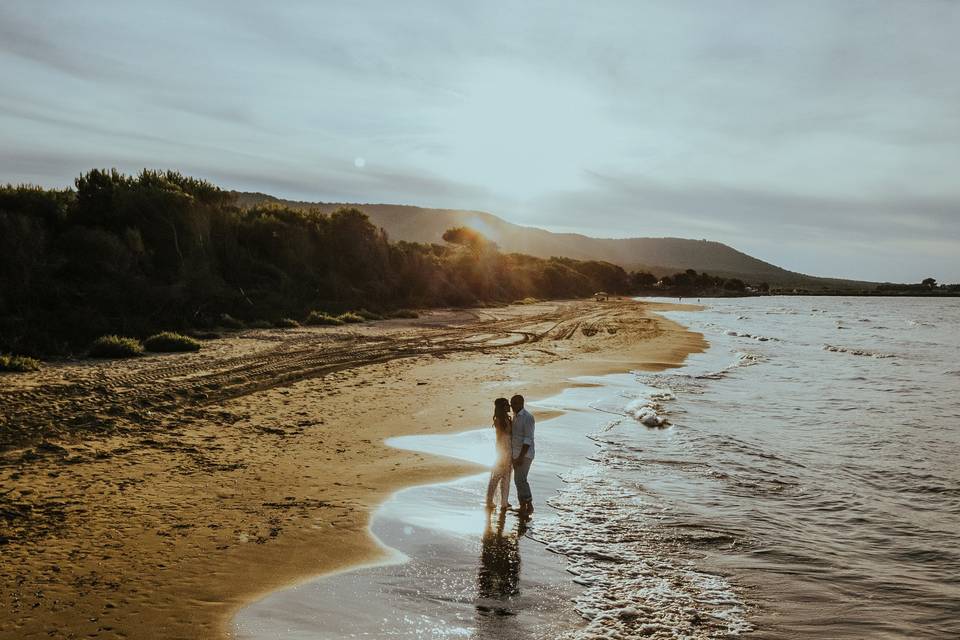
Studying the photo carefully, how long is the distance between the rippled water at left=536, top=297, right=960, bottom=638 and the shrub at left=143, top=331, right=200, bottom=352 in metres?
13.0

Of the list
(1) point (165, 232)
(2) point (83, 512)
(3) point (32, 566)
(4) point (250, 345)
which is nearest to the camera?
(3) point (32, 566)

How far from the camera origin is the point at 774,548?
7238 millimetres

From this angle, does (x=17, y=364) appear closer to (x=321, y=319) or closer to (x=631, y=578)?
(x=631, y=578)

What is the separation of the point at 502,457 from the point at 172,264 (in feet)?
82.3

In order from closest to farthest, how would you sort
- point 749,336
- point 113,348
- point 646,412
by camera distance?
point 646,412
point 113,348
point 749,336

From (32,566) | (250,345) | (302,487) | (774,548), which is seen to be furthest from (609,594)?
(250,345)

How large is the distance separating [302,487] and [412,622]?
3.68m

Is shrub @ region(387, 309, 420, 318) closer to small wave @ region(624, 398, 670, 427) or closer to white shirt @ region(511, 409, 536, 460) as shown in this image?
small wave @ region(624, 398, 670, 427)

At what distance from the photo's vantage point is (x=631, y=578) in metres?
6.26

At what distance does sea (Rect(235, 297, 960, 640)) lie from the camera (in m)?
5.38

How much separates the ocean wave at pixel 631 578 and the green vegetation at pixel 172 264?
1527 cm

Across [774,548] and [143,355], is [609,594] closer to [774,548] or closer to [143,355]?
[774,548]

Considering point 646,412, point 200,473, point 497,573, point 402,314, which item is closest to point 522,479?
point 497,573

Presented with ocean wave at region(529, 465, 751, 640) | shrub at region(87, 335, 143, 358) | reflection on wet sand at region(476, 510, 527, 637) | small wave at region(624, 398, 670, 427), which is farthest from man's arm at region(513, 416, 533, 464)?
shrub at region(87, 335, 143, 358)
